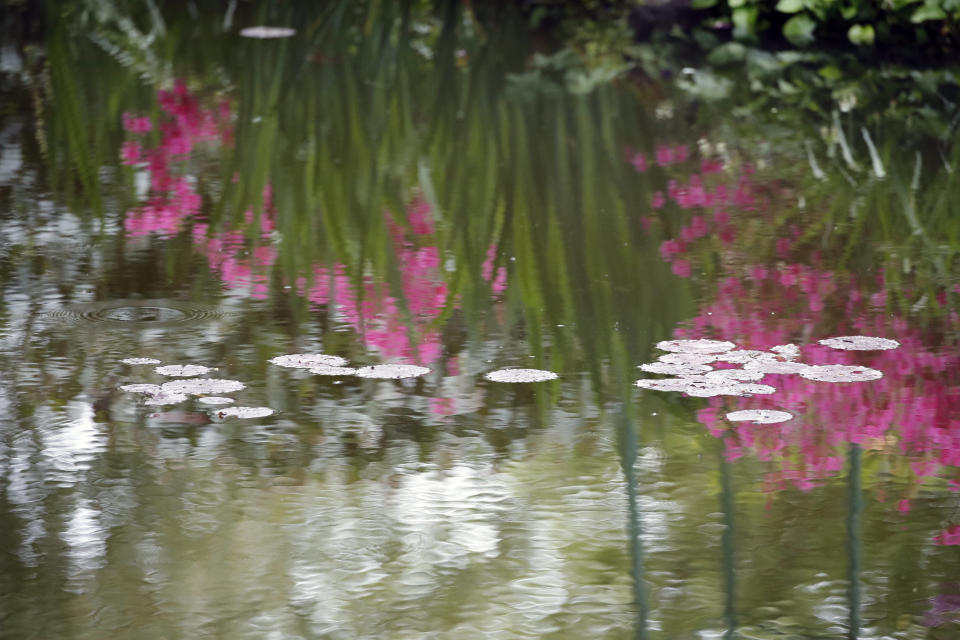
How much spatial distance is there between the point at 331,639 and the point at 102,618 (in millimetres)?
414

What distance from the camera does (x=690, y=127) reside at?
872cm

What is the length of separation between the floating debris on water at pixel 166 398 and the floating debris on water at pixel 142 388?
0.09 ft

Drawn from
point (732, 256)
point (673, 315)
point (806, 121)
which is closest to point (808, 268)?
point (732, 256)

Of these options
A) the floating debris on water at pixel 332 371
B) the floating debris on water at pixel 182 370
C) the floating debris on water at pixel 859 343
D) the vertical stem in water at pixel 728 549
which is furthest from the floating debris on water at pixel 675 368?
the floating debris on water at pixel 182 370

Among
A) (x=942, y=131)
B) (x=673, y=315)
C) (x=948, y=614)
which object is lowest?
(x=948, y=614)

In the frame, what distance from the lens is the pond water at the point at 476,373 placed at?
329 cm

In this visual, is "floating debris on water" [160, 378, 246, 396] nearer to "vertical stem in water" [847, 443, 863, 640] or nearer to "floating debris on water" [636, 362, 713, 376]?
"floating debris on water" [636, 362, 713, 376]

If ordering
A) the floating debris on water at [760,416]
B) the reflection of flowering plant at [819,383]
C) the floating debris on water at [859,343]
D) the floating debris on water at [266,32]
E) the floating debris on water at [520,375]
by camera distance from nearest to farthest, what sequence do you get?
the reflection of flowering plant at [819,383]
the floating debris on water at [760,416]
the floating debris on water at [520,375]
the floating debris on water at [859,343]
the floating debris on water at [266,32]

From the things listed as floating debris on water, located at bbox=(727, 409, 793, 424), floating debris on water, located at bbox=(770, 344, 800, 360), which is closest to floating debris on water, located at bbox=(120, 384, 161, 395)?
floating debris on water, located at bbox=(727, 409, 793, 424)

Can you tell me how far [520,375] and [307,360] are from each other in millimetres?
580

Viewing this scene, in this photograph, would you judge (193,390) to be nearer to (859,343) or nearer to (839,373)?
(839,373)

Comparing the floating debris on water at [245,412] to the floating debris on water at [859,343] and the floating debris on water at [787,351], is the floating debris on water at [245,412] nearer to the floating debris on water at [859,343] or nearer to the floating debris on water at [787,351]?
the floating debris on water at [787,351]

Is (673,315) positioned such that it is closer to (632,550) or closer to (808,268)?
(808,268)

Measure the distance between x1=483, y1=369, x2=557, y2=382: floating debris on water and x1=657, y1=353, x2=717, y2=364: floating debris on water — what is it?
322 mm
